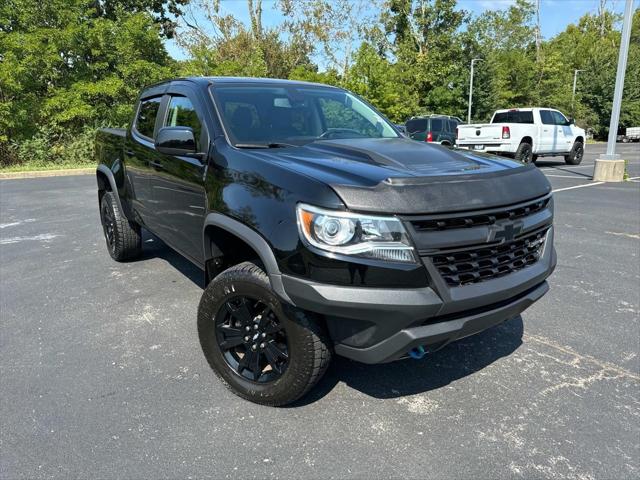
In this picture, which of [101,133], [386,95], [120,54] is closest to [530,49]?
[386,95]

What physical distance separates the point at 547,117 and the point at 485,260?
16.7m

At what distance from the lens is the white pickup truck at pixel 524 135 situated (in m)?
15.8

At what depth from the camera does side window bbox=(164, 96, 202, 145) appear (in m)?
3.33

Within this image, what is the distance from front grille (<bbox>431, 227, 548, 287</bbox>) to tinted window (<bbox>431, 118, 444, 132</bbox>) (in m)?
17.2

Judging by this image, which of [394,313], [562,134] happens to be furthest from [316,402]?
[562,134]

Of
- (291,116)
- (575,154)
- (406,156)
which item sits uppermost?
(291,116)

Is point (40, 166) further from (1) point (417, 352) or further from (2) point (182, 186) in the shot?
(1) point (417, 352)

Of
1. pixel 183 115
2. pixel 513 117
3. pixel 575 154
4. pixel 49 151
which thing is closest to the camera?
pixel 183 115

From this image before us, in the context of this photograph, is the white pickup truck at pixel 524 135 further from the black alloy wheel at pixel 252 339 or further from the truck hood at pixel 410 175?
the black alloy wheel at pixel 252 339

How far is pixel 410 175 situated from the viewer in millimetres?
2367

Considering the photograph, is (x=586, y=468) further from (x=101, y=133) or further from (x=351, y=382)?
(x=101, y=133)

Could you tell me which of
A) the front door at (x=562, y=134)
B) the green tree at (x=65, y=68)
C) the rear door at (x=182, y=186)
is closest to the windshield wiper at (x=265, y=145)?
the rear door at (x=182, y=186)

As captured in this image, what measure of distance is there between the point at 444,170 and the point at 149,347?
235 cm

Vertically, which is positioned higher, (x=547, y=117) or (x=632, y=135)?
(x=547, y=117)
